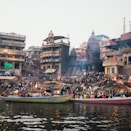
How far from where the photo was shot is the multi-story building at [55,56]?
228ft

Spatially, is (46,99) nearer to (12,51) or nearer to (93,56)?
(12,51)

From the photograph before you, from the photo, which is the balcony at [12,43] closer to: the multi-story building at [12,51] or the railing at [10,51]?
the multi-story building at [12,51]

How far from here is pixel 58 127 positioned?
16656 mm

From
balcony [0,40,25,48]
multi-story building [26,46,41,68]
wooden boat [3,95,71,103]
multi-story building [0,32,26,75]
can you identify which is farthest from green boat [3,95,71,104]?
multi-story building [26,46,41,68]

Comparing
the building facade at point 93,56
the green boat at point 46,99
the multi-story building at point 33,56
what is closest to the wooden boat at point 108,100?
the green boat at point 46,99

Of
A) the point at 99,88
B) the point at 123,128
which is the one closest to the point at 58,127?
the point at 123,128

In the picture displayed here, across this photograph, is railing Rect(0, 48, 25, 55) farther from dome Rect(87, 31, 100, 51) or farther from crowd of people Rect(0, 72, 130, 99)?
dome Rect(87, 31, 100, 51)

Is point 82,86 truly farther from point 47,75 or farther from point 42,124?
point 42,124

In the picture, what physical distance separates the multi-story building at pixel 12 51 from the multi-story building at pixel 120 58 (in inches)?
879

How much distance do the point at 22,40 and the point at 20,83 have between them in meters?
16.3

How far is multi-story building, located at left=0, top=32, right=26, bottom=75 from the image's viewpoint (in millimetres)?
63675

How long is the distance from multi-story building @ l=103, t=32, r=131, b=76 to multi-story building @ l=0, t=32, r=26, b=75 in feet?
73.3

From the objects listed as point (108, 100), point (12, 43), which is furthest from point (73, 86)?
point (12, 43)

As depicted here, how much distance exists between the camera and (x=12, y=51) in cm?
6488
